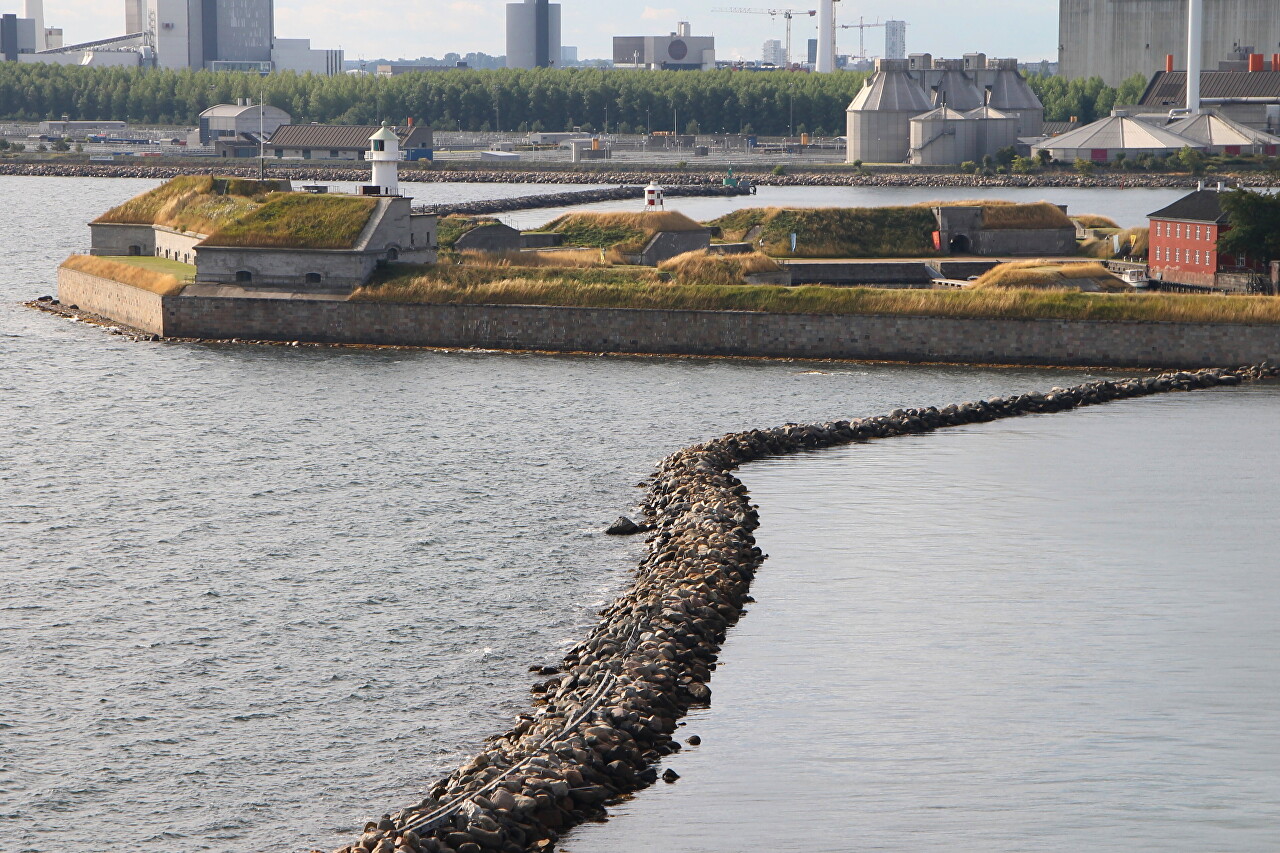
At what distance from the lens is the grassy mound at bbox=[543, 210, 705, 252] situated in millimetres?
76062

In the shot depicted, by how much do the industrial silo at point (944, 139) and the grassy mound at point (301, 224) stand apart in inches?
4261

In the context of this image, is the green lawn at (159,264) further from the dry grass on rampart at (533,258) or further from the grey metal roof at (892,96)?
the grey metal roof at (892,96)

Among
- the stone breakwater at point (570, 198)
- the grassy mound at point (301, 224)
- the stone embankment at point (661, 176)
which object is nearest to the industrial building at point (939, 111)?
the stone embankment at point (661, 176)

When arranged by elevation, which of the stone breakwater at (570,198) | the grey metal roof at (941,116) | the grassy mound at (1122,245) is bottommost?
the grassy mound at (1122,245)

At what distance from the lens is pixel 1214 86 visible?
17700 centimetres

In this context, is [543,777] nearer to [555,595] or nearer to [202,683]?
[202,683]

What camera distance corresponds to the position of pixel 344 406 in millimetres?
51125

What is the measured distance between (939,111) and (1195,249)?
342ft

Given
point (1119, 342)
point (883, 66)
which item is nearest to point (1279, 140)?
point (883, 66)

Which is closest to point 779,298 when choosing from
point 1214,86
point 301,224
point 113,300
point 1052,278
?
point 1052,278

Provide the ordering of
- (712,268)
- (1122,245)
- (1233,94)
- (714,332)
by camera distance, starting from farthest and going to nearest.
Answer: (1233,94), (1122,245), (712,268), (714,332)

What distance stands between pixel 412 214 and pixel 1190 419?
106ft

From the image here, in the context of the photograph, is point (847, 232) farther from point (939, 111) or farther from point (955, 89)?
point (955, 89)

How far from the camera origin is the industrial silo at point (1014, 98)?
590 ft
